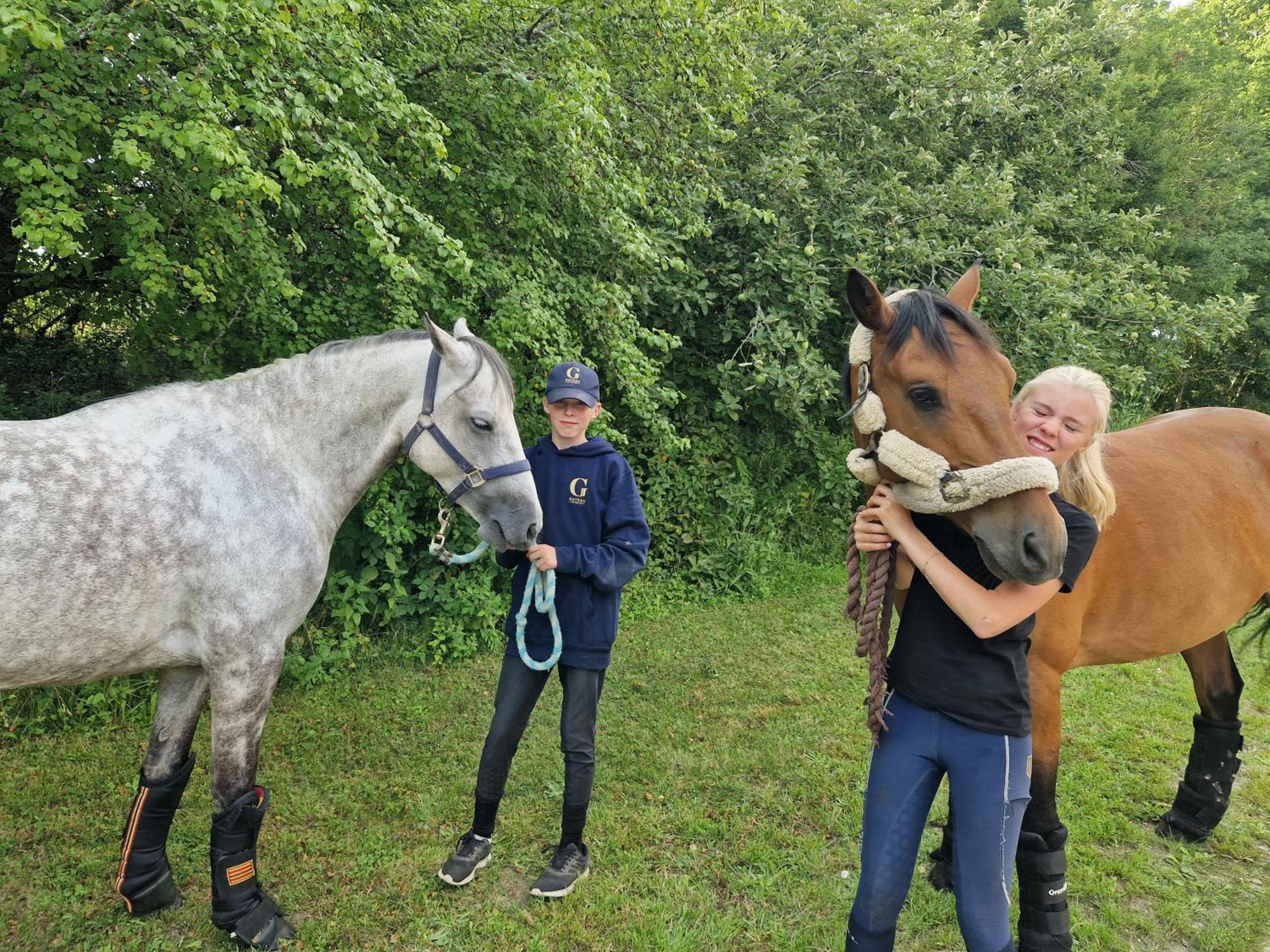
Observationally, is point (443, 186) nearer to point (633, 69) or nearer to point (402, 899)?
point (633, 69)

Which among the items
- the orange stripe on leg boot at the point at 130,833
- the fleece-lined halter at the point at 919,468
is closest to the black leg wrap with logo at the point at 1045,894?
the fleece-lined halter at the point at 919,468

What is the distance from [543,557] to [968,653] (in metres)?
1.44

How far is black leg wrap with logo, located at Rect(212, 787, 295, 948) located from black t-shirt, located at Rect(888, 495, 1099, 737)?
7.69 feet

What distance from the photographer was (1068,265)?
9.00m

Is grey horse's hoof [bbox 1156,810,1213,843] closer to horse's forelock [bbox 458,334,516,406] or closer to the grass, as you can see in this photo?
the grass

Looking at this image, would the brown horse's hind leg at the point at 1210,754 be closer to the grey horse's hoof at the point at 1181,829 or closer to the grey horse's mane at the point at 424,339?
the grey horse's hoof at the point at 1181,829

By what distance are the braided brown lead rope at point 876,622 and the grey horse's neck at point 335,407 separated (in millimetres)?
1672

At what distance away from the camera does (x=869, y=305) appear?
1.77 metres

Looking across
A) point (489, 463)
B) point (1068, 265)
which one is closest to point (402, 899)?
point (489, 463)

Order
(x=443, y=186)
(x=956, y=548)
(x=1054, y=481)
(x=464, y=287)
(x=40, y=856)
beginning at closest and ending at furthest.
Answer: (x=1054, y=481)
(x=956, y=548)
(x=40, y=856)
(x=443, y=186)
(x=464, y=287)

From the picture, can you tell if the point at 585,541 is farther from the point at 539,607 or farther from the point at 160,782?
the point at 160,782

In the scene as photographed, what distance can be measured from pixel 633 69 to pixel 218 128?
3343 mm

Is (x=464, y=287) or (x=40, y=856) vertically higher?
(x=464, y=287)

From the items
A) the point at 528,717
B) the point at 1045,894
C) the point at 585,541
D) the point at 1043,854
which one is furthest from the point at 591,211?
the point at 1045,894
